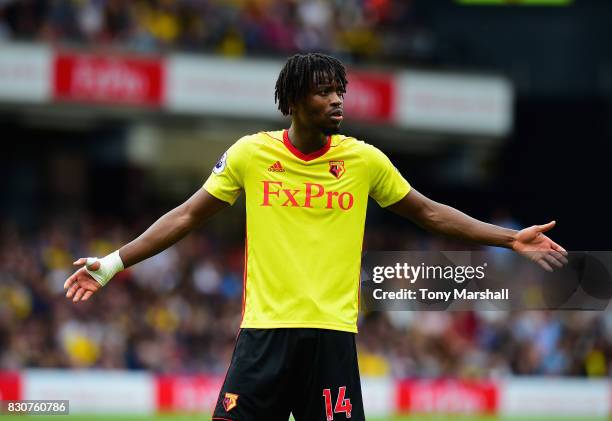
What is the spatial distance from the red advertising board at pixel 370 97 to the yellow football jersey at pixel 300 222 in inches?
674

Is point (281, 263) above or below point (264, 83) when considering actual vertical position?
below

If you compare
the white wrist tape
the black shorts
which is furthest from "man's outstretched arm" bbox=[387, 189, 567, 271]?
the white wrist tape

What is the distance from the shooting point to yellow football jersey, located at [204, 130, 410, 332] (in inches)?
218

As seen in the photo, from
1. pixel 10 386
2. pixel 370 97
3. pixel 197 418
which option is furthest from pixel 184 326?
pixel 370 97

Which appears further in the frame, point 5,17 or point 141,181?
point 141,181

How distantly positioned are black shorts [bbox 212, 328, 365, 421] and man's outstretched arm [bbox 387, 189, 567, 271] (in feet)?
2.44

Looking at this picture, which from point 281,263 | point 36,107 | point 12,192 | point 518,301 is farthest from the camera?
point 12,192

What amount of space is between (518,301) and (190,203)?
230 cm

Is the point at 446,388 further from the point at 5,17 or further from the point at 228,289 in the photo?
the point at 5,17

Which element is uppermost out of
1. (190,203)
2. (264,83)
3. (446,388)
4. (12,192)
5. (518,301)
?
(264,83)

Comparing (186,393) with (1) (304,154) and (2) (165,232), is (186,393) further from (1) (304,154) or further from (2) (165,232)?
(1) (304,154)

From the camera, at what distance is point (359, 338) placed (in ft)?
64.0

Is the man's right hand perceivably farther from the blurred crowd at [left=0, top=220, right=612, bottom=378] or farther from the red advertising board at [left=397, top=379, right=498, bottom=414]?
the red advertising board at [left=397, top=379, right=498, bottom=414]

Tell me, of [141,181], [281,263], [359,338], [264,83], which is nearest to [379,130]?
[264,83]
